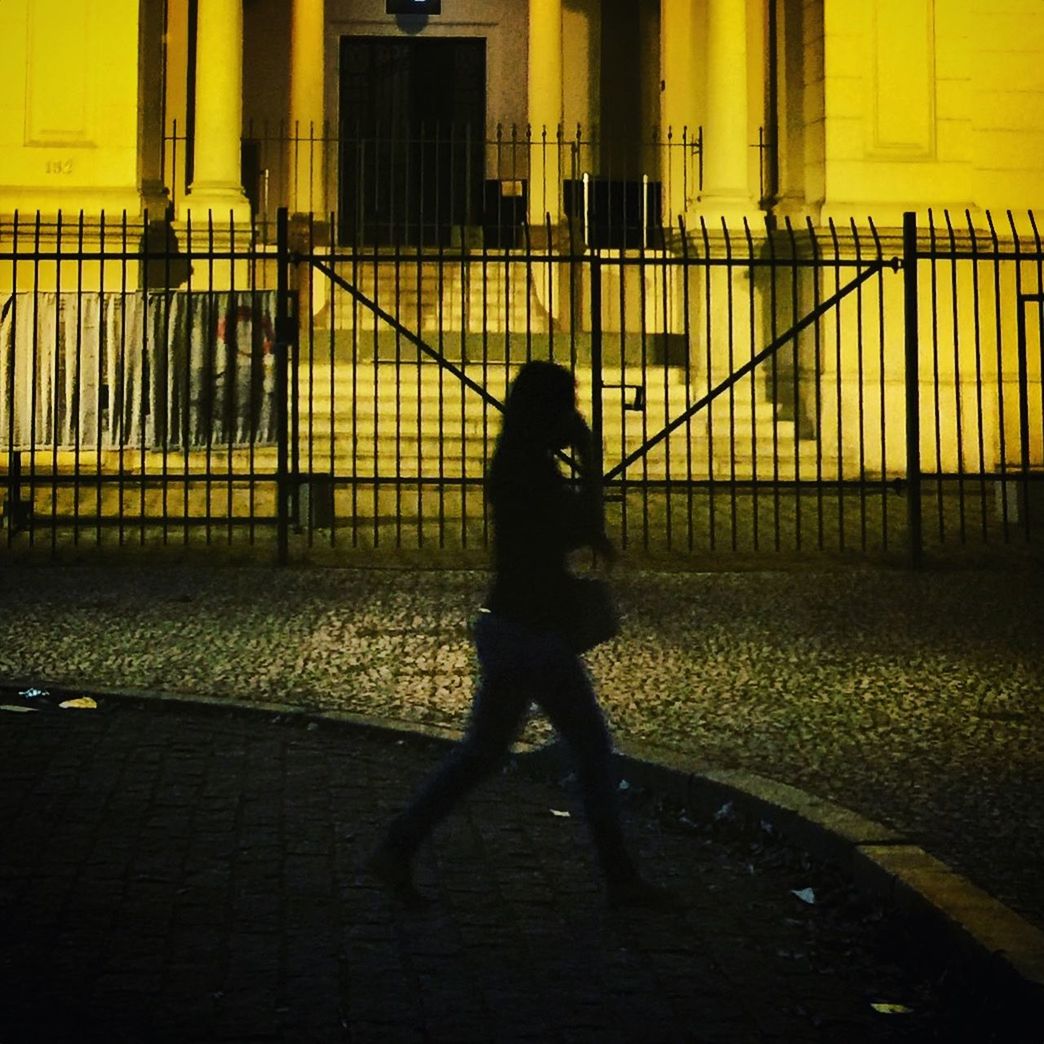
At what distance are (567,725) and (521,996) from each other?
2.96 feet

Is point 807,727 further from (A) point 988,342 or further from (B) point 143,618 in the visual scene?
(A) point 988,342

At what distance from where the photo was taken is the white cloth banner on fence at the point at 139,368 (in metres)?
13.8

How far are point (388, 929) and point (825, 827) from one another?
4.88ft

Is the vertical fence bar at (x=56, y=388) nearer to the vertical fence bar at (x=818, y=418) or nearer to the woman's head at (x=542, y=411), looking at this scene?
the vertical fence bar at (x=818, y=418)

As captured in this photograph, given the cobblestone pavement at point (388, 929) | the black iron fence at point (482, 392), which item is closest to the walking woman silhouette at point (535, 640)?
the cobblestone pavement at point (388, 929)

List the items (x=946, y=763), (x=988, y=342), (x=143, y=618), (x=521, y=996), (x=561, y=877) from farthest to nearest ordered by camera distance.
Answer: (x=988, y=342) < (x=143, y=618) < (x=946, y=763) < (x=561, y=877) < (x=521, y=996)

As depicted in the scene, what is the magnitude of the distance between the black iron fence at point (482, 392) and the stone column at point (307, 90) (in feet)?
3.03

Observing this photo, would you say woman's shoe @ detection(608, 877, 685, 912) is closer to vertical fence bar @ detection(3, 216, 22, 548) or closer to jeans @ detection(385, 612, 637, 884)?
jeans @ detection(385, 612, 637, 884)

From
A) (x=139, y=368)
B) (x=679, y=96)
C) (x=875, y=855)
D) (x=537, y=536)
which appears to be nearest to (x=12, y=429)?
(x=139, y=368)

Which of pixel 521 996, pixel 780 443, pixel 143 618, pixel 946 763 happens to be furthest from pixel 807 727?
pixel 780 443

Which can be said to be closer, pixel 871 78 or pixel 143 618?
pixel 143 618

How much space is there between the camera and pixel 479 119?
2347 cm

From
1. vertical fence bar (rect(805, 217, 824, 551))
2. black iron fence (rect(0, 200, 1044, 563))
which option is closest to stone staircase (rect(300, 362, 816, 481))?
black iron fence (rect(0, 200, 1044, 563))

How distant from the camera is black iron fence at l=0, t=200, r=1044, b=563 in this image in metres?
13.3
